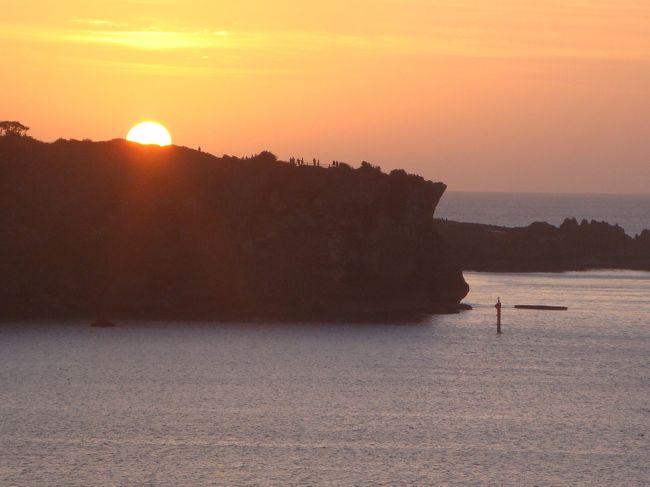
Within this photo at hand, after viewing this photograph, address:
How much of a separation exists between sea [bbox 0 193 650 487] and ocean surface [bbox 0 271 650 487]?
160 millimetres

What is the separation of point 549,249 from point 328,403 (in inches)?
4488

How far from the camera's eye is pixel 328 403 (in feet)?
228

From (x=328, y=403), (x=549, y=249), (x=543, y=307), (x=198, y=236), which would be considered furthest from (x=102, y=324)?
(x=549, y=249)

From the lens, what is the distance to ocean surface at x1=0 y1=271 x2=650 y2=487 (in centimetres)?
5441

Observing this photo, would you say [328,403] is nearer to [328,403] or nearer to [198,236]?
[328,403]

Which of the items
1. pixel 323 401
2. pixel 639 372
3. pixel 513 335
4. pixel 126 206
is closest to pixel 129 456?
pixel 323 401

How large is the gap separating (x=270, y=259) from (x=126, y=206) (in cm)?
1355

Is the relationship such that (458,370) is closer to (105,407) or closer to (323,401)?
(323,401)

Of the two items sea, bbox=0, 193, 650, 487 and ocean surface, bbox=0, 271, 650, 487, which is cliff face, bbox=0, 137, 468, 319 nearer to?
sea, bbox=0, 193, 650, 487

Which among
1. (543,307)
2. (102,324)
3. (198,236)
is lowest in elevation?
(102,324)

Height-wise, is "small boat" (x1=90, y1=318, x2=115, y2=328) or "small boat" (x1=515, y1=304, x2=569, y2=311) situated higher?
"small boat" (x1=515, y1=304, x2=569, y2=311)

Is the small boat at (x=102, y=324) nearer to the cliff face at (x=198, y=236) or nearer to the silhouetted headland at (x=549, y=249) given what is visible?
the cliff face at (x=198, y=236)

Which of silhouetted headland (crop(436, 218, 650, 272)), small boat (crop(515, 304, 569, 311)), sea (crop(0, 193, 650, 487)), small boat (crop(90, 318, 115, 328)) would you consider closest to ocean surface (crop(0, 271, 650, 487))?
sea (crop(0, 193, 650, 487))

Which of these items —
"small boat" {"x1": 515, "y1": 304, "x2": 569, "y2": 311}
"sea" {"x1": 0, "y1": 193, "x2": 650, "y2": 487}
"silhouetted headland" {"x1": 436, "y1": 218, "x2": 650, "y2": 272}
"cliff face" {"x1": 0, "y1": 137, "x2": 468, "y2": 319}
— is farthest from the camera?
"silhouetted headland" {"x1": 436, "y1": 218, "x2": 650, "y2": 272}
